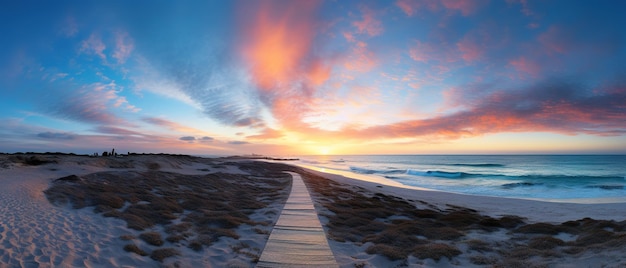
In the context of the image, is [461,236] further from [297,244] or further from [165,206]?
[165,206]

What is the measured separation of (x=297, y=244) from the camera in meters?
7.36

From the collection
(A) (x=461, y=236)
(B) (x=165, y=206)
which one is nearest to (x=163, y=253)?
(B) (x=165, y=206)

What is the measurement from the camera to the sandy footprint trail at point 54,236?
607 centimetres

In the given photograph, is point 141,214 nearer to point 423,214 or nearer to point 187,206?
point 187,206

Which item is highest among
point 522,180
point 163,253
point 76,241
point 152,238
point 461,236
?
point 76,241

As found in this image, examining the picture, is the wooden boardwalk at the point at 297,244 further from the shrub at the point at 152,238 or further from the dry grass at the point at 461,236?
the shrub at the point at 152,238

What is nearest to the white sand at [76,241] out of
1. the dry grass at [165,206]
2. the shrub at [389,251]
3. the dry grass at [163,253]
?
the dry grass at [163,253]

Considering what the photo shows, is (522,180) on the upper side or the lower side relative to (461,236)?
lower

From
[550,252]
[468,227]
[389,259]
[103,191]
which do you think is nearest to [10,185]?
[103,191]

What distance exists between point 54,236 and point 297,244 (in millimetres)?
6527

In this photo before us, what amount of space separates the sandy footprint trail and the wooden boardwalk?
9.85 feet

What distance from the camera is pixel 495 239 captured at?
8711 mm

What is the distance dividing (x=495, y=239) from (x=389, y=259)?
14.0 ft

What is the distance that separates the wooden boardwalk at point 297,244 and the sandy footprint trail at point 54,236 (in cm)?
300
